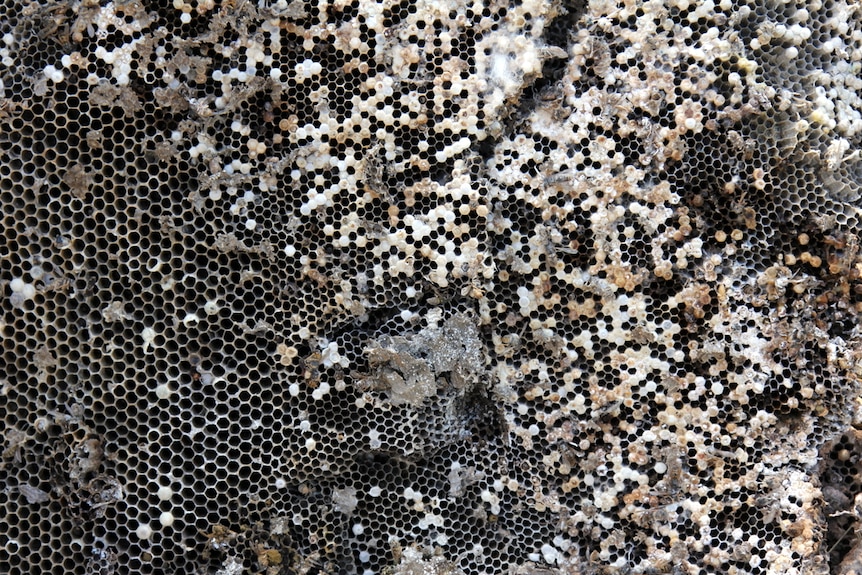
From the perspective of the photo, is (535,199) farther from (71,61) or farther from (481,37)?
(71,61)

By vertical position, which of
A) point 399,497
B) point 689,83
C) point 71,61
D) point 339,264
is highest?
point 689,83

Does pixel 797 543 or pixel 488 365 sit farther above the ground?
pixel 488 365

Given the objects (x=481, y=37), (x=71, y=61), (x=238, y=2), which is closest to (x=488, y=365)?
(x=481, y=37)

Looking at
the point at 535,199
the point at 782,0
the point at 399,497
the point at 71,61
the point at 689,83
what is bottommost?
the point at 399,497

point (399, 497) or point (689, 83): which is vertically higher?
point (689, 83)

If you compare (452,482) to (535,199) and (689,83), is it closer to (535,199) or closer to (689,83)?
(535,199)

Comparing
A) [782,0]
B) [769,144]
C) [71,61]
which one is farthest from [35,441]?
[782,0]
